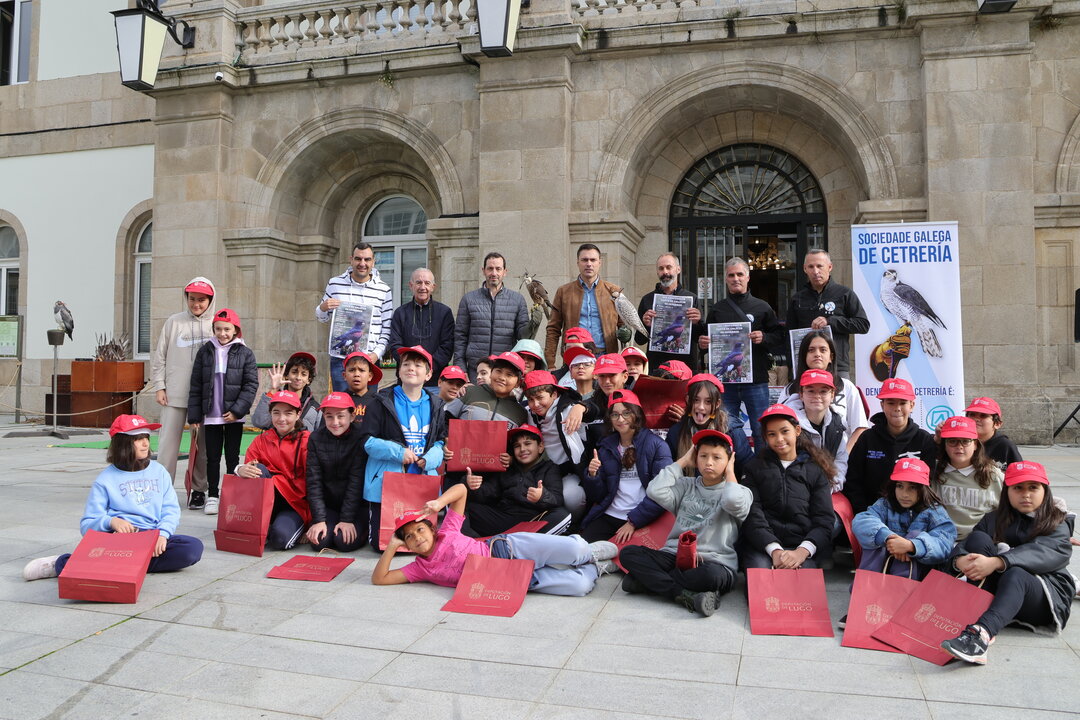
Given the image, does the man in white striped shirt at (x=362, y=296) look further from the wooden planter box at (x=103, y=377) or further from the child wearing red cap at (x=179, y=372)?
the wooden planter box at (x=103, y=377)

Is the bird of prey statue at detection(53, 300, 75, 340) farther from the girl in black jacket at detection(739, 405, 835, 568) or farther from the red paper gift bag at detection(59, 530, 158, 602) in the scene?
the girl in black jacket at detection(739, 405, 835, 568)

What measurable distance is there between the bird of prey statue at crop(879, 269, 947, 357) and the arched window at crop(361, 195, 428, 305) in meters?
7.81

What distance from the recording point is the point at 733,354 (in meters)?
6.83

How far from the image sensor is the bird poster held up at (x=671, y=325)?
23.2ft

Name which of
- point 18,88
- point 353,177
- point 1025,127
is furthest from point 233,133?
point 1025,127

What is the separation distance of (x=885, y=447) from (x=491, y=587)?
8.06 ft

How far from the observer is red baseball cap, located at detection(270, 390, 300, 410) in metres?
5.90

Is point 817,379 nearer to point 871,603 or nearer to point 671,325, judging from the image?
point 871,603

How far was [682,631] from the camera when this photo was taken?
4.03 meters

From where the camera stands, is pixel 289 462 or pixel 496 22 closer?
pixel 289 462

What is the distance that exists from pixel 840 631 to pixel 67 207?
636 inches

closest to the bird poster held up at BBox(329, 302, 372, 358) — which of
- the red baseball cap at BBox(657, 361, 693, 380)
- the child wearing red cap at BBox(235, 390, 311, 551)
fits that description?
the child wearing red cap at BBox(235, 390, 311, 551)

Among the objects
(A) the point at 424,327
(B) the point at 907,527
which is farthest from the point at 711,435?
(A) the point at 424,327

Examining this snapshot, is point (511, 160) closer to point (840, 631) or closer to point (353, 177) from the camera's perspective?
point (353, 177)
